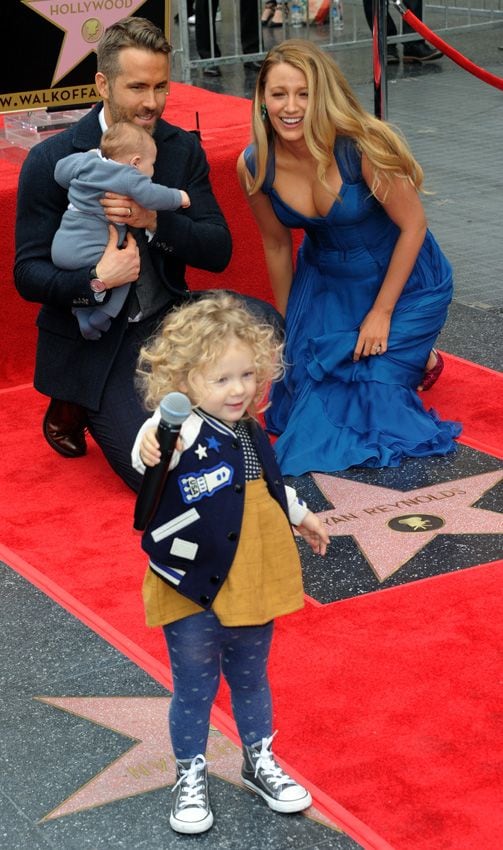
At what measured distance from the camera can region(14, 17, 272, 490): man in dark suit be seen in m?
4.26

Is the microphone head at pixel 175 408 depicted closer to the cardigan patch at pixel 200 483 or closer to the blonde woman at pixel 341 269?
the cardigan patch at pixel 200 483

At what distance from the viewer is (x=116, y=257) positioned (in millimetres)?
4199

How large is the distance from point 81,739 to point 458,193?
534 centimetres

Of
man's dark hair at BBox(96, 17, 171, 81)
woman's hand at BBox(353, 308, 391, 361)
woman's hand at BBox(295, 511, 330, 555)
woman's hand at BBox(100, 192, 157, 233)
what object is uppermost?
man's dark hair at BBox(96, 17, 171, 81)

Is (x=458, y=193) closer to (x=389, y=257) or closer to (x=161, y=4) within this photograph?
(x=161, y=4)

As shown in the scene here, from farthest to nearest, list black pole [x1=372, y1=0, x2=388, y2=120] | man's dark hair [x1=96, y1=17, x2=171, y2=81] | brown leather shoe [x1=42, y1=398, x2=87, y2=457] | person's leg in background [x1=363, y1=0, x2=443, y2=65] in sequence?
person's leg in background [x1=363, y1=0, x2=443, y2=65] → black pole [x1=372, y1=0, x2=388, y2=120] → brown leather shoe [x1=42, y1=398, x2=87, y2=457] → man's dark hair [x1=96, y1=17, x2=171, y2=81]

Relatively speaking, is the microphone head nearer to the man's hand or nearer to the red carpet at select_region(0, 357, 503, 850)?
the red carpet at select_region(0, 357, 503, 850)

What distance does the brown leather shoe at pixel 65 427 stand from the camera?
4.55 m

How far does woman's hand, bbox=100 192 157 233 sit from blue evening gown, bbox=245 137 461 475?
1.80ft

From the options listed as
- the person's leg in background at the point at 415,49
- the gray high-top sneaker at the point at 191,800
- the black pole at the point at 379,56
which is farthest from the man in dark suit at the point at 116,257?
the person's leg in background at the point at 415,49

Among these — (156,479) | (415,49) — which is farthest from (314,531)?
(415,49)

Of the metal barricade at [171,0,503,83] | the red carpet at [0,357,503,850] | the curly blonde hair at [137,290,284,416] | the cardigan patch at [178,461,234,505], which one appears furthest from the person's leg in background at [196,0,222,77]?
the cardigan patch at [178,461,234,505]

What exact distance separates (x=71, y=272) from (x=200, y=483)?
72.9 inches

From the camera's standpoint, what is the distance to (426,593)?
3.56 meters
